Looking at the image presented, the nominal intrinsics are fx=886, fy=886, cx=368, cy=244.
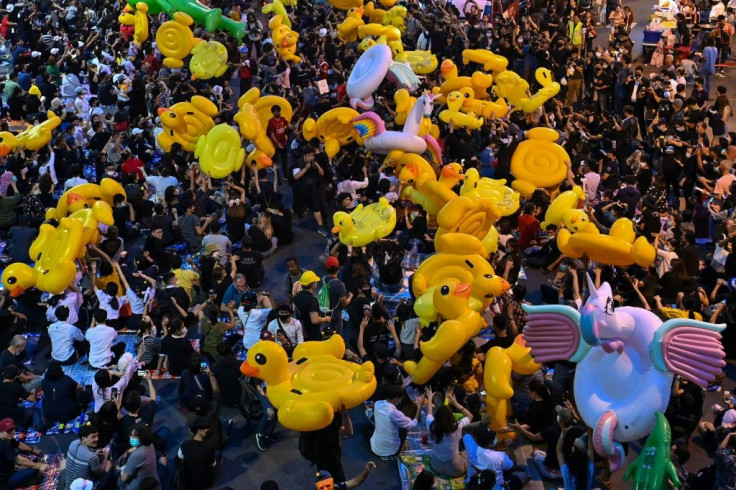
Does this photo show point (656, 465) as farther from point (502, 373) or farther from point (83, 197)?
point (83, 197)

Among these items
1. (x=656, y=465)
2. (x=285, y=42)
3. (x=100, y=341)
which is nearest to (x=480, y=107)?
(x=285, y=42)

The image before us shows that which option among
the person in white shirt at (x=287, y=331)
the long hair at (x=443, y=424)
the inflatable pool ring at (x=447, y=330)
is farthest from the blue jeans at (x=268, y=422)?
the long hair at (x=443, y=424)

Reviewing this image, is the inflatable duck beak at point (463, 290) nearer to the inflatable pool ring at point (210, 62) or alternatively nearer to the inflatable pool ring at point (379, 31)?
the inflatable pool ring at point (210, 62)

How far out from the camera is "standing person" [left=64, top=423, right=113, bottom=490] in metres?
8.88

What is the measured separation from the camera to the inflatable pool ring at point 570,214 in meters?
11.9

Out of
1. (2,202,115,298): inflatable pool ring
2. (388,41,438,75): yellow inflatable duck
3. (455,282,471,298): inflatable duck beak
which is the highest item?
(455,282,471,298): inflatable duck beak

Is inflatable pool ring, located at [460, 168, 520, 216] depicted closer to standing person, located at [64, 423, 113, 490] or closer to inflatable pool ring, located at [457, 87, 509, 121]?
inflatable pool ring, located at [457, 87, 509, 121]

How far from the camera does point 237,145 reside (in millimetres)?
14266

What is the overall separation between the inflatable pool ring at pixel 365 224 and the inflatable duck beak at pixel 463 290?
2.56 meters

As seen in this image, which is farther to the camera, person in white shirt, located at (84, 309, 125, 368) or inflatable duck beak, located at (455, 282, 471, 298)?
person in white shirt, located at (84, 309, 125, 368)

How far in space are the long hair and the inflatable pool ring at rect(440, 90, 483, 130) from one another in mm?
7938

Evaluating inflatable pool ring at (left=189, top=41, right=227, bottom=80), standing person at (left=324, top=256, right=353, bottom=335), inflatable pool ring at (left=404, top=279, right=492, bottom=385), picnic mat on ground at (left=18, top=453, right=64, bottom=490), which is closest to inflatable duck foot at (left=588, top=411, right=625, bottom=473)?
inflatable pool ring at (left=404, top=279, right=492, bottom=385)

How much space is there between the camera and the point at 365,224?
1241cm

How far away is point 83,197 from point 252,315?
4306mm
